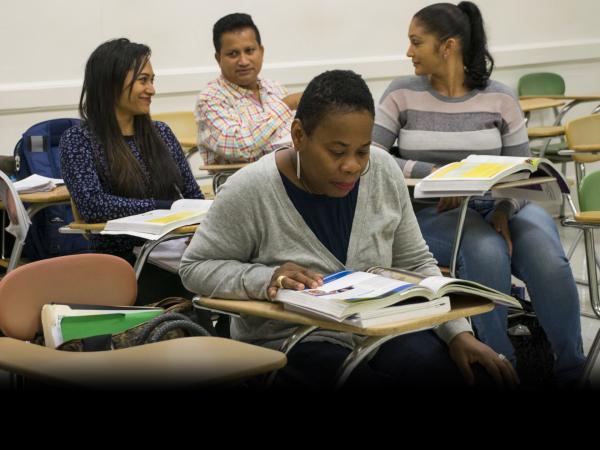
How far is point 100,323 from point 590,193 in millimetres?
2010

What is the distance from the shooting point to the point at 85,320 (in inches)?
77.9

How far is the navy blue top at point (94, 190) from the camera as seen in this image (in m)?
3.05

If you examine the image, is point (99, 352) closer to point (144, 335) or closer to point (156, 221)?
point (144, 335)

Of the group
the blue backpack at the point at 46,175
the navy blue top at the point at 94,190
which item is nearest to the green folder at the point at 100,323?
the navy blue top at the point at 94,190

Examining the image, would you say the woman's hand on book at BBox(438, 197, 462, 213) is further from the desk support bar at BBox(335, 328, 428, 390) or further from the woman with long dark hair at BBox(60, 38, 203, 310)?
the desk support bar at BBox(335, 328, 428, 390)

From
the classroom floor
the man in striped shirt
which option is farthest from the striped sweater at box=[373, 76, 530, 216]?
the classroom floor

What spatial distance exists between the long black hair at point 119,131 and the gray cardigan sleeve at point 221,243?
1200 millimetres

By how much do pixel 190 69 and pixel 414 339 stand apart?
4205 millimetres

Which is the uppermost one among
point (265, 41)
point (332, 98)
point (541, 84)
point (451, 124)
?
point (265, 41)

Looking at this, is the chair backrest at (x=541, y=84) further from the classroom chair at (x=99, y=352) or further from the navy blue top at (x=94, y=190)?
the classroom chair at (x=99, y=352)

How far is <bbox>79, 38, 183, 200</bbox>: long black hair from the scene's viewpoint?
318 centimetres

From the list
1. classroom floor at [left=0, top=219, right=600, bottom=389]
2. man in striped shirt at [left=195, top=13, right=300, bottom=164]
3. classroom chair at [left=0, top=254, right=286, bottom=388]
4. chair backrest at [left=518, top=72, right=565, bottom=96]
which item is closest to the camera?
classroom chair at [left=0, top=254, right=286, bottom=388]

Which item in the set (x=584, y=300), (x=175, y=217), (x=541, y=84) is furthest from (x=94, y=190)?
(x=541, y=84)

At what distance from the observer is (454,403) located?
32.0 inches
